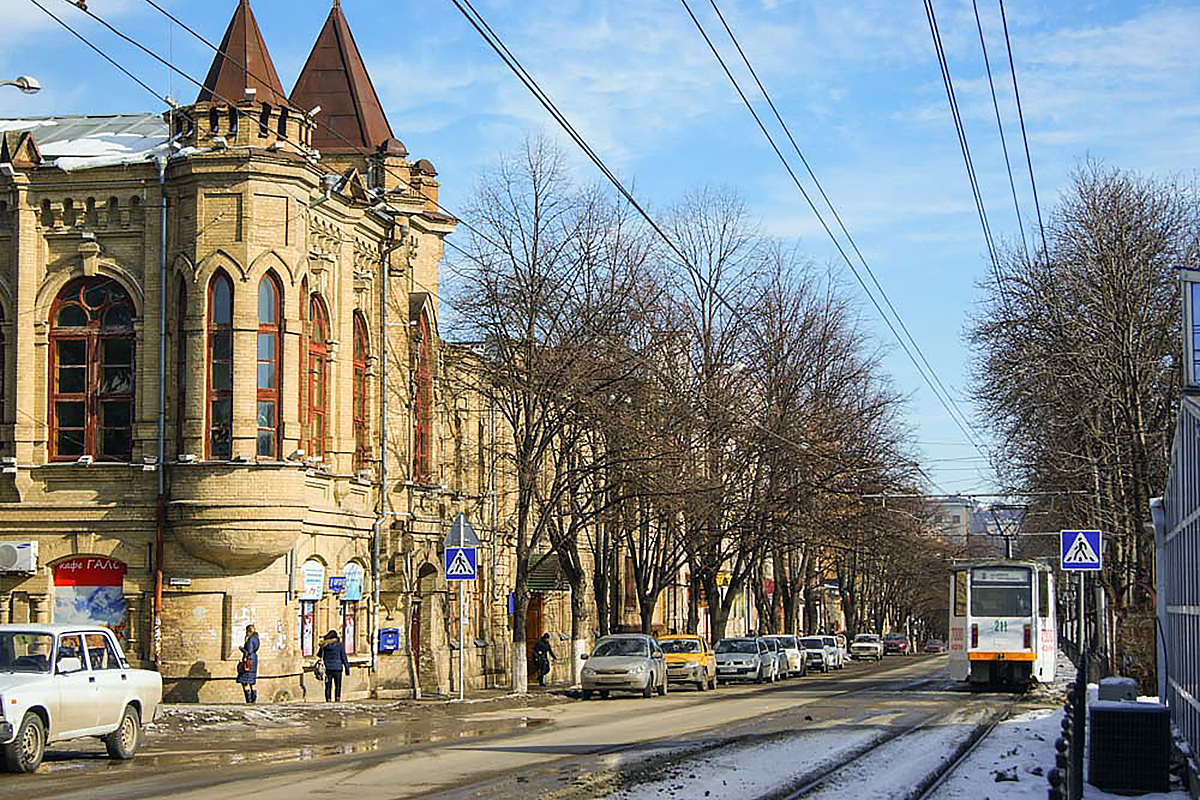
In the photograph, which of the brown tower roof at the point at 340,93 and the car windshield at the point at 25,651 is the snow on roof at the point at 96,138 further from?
the car windshield at the point at 25,651

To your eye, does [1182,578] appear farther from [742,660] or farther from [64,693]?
[742,660]

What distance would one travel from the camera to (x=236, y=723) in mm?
27453

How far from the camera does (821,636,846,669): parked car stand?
223 ft

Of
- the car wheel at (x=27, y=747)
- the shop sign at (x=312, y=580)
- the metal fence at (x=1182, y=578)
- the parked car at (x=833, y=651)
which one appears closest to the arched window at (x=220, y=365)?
the shop sign at (x=312, y=580)

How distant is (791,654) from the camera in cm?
5731

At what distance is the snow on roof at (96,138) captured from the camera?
109 ft

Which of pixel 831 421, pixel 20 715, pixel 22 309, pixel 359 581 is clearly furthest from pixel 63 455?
pixel 831 421

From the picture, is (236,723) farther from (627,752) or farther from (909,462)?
(909,462)

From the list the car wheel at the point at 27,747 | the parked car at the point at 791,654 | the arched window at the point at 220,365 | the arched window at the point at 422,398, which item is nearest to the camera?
the car wheel at the point at 27,747

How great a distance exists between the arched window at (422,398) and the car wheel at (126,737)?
19.3m

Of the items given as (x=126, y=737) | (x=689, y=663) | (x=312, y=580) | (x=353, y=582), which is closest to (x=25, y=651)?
(x=126, y=737)

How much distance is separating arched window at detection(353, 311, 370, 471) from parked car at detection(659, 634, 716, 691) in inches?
448

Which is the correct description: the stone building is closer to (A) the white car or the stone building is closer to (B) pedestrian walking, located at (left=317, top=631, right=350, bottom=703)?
(B) pedestrian walking, located at (left=317, top=631, right=350, bottom=703)

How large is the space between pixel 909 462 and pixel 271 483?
101 ft
